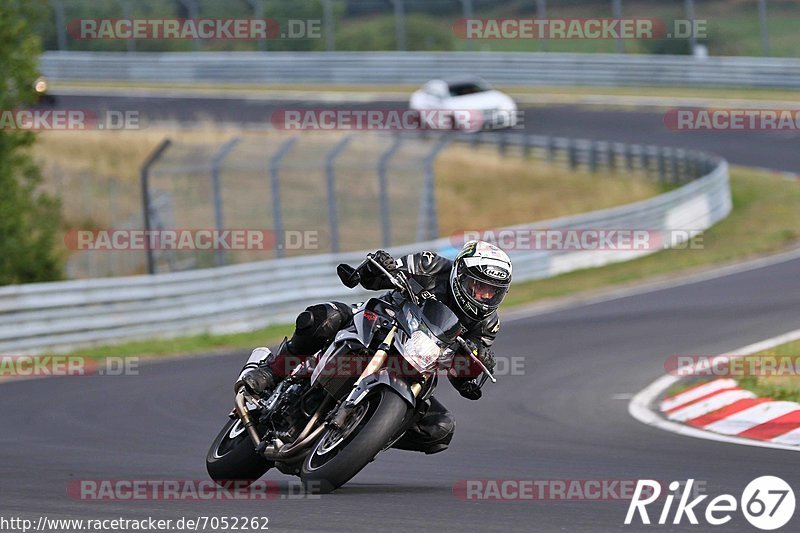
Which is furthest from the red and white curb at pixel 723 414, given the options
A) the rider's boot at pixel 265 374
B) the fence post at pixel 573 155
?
the fence post at pixel 573 155

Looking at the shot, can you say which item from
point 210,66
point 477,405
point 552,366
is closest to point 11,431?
point 477,405

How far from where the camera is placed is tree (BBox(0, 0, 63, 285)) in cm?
1834

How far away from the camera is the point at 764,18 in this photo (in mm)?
38531

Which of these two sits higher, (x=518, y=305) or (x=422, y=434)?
(x=422, y=434)

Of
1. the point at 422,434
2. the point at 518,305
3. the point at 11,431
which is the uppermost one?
the point at 422,434

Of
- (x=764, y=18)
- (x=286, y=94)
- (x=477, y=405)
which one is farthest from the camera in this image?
(x=286, y=94)

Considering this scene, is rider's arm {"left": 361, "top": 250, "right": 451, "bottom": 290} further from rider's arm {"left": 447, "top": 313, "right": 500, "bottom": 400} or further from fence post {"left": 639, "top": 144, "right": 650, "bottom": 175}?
fence post {"left": 639, "top": 144, "right": 650, "bottom": 175}

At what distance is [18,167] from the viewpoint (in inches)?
738

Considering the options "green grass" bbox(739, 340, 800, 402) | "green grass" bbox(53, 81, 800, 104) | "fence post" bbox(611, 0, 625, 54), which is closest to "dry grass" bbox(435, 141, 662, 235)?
"green grass" bbox(53, 81, 800, 104)

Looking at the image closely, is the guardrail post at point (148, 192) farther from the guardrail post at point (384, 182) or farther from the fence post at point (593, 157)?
the fence post at point (593, 157)

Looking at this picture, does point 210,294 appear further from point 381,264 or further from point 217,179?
point 381,264

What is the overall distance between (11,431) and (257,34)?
115 ft

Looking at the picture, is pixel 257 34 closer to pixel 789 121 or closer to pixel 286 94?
pixel 286 94

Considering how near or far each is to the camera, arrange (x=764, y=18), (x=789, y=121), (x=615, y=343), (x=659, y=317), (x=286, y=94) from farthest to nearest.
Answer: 1. (x=286, y=94)
2. (x=764, y=18)
3. (x=789, y=121)
4. (x=659, y=317)
5. (x=615, y=343)
